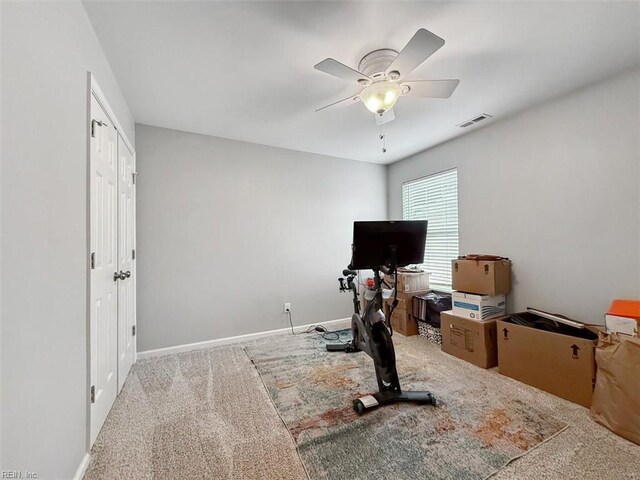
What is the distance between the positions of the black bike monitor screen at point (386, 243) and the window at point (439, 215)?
1683 millimetres

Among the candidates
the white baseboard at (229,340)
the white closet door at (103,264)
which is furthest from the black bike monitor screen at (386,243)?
the white baseboard at (229,340)

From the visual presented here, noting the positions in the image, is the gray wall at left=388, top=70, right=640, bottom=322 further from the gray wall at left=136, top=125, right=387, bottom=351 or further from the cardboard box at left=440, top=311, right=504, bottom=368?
the gray wall at left=136, top=125, right=387, bottom=351

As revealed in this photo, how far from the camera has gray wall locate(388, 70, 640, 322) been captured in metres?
2.04

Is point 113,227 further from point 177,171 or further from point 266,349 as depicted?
point 266,349

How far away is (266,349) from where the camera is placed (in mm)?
3006

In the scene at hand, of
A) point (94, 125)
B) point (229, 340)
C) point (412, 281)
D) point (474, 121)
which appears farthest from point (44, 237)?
point (474, 121)

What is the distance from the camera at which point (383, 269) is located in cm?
205

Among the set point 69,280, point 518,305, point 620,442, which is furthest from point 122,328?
point 518,305

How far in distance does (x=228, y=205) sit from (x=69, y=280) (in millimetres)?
2082

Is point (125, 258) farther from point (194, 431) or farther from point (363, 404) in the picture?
point (363, 404)

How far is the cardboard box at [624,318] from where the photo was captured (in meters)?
1.69

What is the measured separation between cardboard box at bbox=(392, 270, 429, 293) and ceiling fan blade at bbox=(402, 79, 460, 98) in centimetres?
218

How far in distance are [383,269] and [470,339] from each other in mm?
1384

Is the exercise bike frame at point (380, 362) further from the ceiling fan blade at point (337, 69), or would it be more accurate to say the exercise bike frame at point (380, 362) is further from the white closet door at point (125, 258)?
the white closet door at point (125, 258)
